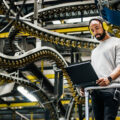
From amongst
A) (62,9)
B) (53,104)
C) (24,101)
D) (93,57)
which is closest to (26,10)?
(62,9)

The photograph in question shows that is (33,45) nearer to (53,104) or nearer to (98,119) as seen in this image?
(53,104)

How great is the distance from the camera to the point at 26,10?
12000 mm

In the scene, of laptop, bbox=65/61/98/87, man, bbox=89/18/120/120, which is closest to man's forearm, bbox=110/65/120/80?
man, bbox=89/18/120/120

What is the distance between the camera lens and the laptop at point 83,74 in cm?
213

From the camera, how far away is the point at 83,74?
2172 mm

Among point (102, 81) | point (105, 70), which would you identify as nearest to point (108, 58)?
point (105, 70)

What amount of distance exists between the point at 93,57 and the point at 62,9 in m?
5.78

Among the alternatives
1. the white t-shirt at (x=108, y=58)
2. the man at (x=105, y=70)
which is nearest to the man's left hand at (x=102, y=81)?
the man at (x=105, y=70)

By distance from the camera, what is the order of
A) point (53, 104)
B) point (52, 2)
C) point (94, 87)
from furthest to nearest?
point (52, 2) → point (53, 104) → point (94, 87)

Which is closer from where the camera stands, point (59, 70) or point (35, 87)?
point (59, 70)

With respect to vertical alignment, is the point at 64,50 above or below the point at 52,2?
below

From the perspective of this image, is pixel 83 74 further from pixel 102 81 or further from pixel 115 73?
pixel 115 73

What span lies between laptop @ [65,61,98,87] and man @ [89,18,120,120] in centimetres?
8

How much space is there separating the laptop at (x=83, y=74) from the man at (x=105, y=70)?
0.08 metres
